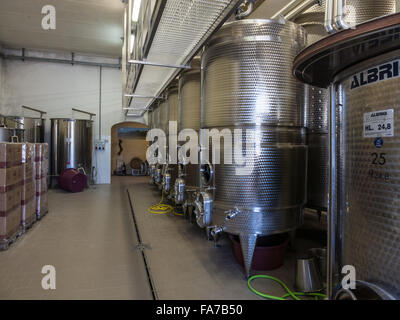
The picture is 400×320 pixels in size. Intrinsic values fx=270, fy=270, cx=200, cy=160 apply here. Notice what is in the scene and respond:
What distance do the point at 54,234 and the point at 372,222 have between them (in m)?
4.13

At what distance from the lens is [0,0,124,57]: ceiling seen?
6.12 metres

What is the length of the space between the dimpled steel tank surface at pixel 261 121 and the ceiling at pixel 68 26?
4.68 metres

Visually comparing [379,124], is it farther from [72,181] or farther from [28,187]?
[72,181]

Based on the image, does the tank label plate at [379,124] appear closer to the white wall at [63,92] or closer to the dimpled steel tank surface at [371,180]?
the dimpled steel tank surface at [371,180]

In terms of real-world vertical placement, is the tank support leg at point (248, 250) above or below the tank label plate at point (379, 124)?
below

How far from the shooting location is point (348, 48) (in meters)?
1.23

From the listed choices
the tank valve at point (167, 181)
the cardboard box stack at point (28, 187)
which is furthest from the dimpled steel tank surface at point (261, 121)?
the cardboard box stack at point (28, 187)

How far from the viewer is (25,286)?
253cm

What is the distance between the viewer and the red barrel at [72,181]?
7.48 m

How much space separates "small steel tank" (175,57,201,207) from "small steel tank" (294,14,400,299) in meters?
2.73

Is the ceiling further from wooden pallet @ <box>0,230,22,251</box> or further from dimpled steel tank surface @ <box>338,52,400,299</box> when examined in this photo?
dimpled steel tank surface @ <box>338,52,400,299</box>

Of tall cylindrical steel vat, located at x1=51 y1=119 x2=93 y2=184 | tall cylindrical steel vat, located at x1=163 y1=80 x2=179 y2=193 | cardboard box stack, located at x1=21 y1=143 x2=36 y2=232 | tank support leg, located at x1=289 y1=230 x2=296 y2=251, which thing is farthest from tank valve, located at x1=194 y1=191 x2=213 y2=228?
tall cylindrical steel vat, located at x1=51 y1=119 x2=93 y2=184

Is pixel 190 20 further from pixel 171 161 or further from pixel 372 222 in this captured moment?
pixel 171 161
